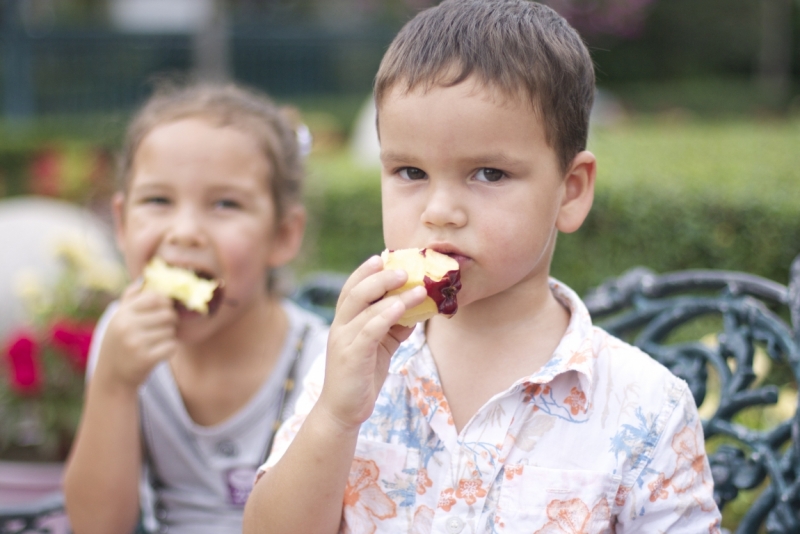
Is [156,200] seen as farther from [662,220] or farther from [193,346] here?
[662,220]

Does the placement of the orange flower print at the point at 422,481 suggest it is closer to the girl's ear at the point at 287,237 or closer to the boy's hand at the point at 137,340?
the boy's hand at the point at 137,340

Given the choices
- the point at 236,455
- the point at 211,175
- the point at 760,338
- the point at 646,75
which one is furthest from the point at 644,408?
the point at 646,75

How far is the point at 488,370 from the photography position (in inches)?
68.9

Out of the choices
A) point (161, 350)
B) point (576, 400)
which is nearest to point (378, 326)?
point (576, 400)

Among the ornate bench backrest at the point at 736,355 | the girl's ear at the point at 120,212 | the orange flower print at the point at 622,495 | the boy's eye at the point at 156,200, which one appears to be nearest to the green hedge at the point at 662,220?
the girl's ear at the point at 120,212

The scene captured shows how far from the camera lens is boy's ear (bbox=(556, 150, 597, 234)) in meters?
1.72

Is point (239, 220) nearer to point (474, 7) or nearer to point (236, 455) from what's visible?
point (236, 455)

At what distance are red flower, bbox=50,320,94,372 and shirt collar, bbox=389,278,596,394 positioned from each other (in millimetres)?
1650

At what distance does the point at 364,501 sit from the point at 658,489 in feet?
1.93

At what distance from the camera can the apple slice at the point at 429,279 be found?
4.91ft

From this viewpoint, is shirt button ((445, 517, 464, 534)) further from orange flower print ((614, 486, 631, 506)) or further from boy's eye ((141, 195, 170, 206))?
boy's eye ((141, 195, 170, 206))

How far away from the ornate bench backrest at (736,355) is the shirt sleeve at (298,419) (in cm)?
96

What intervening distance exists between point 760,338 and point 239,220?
146 cm

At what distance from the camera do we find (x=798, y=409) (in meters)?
1.85
